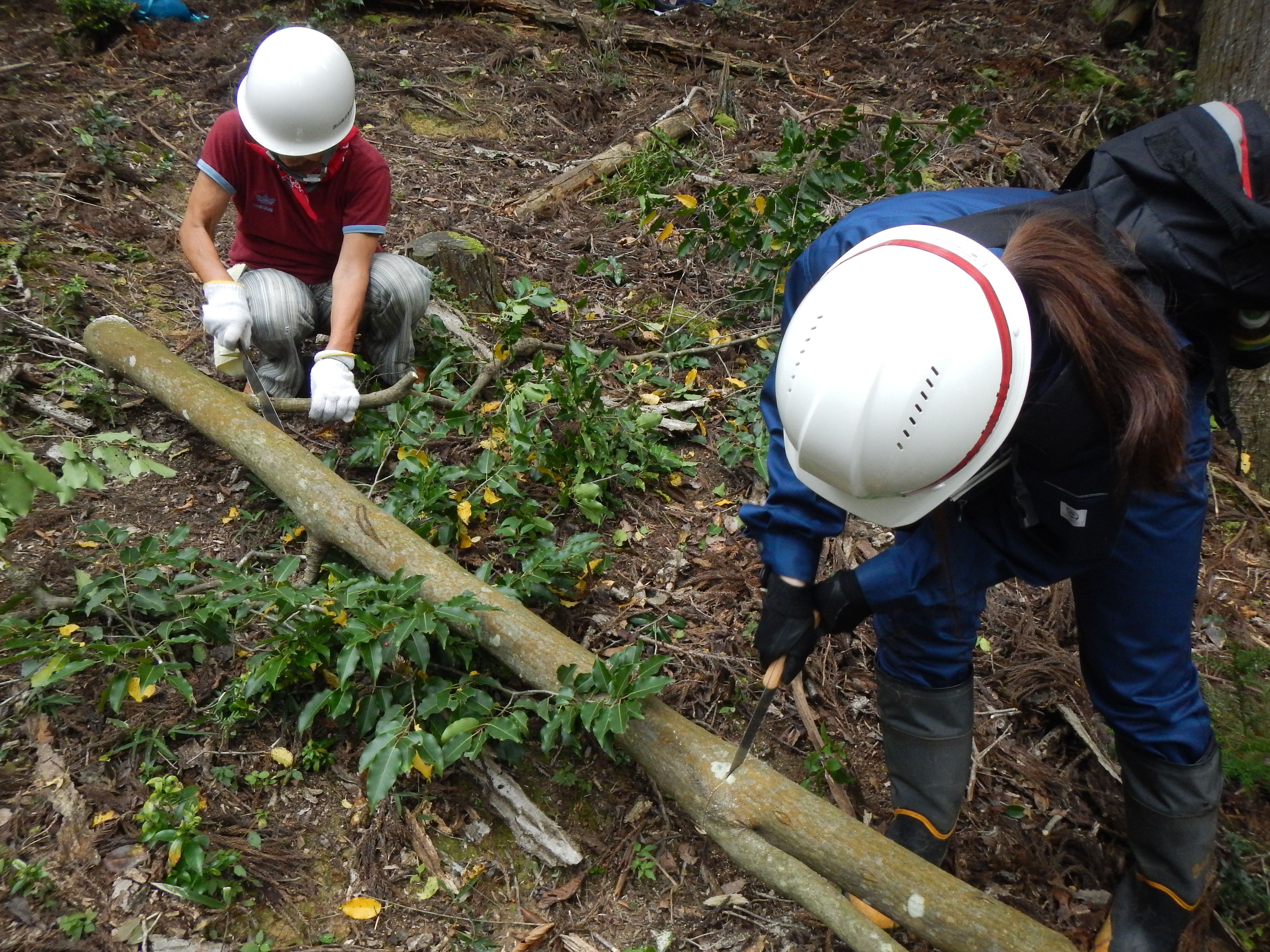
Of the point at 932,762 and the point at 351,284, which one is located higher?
the point at 351,284

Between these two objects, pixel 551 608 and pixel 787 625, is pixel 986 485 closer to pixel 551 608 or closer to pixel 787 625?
pixel 787 625

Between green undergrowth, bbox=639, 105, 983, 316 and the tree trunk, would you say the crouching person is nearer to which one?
green undergrowth, bbox=639, 105, 983, 316

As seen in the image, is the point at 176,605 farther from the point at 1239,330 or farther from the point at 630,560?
the point at 1239,330

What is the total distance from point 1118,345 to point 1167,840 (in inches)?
51.6

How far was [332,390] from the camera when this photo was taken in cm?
288

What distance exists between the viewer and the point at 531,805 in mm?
2246

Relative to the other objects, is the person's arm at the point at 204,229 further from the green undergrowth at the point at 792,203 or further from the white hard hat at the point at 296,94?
the green undergrowth at the point at 792,203

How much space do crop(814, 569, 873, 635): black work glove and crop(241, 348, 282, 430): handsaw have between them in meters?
1.97

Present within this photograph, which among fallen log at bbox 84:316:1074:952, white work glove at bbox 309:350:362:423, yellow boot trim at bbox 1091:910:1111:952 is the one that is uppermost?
white work glove at bbox 309:350:362:423

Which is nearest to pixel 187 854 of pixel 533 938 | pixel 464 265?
pixel 533 938

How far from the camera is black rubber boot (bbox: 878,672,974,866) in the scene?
212cm

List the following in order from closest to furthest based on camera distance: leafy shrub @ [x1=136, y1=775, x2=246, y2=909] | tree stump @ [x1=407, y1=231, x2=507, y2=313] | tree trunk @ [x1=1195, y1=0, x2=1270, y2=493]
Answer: leafy shrub @ [x1=136, y1=775, x2=246, y2=909], tree trunk @ [x1=1195, y1=0, x2=1270, y2=493], tree stump @ [x1=407, y1=231, x2=507, y2=313]

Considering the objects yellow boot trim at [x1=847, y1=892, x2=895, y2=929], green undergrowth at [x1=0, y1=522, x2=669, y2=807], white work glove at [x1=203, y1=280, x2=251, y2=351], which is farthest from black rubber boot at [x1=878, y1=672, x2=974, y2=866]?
white work glove at [x1=203, y1=280, x2=251, y2=351]

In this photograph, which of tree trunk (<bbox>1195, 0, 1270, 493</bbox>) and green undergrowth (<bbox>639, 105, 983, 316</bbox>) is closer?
tree trunk (<bbox>1195, 0, 1270, 493</bbox>)
